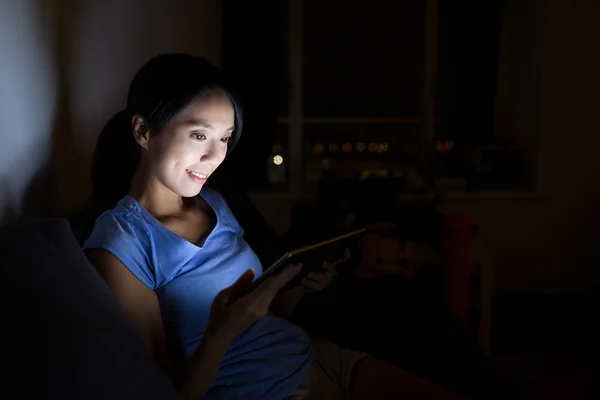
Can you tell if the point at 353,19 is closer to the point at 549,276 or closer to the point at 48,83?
the point at 549,276

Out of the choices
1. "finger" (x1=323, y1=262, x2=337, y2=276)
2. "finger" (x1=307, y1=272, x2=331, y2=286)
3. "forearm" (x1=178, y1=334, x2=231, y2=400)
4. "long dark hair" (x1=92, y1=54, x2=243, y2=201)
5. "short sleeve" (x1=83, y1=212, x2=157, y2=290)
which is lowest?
"forearm" (x1=178, y1=334, x2=231, y2=400)

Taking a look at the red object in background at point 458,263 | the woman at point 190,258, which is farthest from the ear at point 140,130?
the red object in background at point 458,263

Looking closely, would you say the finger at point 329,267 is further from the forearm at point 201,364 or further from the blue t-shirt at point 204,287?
the forearm at point 201,364

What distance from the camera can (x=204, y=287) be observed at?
0.92 meters

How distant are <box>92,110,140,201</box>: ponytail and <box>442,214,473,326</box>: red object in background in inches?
47.8

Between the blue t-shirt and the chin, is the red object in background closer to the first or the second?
the blue t-shirt

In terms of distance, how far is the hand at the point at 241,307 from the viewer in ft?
2.70

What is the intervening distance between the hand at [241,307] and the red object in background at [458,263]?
1166 millimetres

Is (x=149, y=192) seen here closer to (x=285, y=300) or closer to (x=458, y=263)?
(x=285, y=300)

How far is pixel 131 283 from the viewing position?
818 mm

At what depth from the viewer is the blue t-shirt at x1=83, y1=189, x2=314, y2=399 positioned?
848 mm

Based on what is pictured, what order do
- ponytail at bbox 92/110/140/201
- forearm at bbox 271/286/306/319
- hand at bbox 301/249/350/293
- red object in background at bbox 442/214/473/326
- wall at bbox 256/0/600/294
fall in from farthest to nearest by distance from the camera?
wall at bbox 256/0/600/294, red object in background at bbox 442/214/473/326, forearm at bbox 271/286/306/319, hand at bbox 301/249/350/293, ponytail at bbox 92/110/140/201

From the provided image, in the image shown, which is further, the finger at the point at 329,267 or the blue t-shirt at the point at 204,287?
the finger at the point at 329,267

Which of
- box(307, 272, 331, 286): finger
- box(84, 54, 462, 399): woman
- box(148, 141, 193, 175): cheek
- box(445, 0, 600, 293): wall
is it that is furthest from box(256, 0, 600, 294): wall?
box(148, 141, 193, 175): cheek
